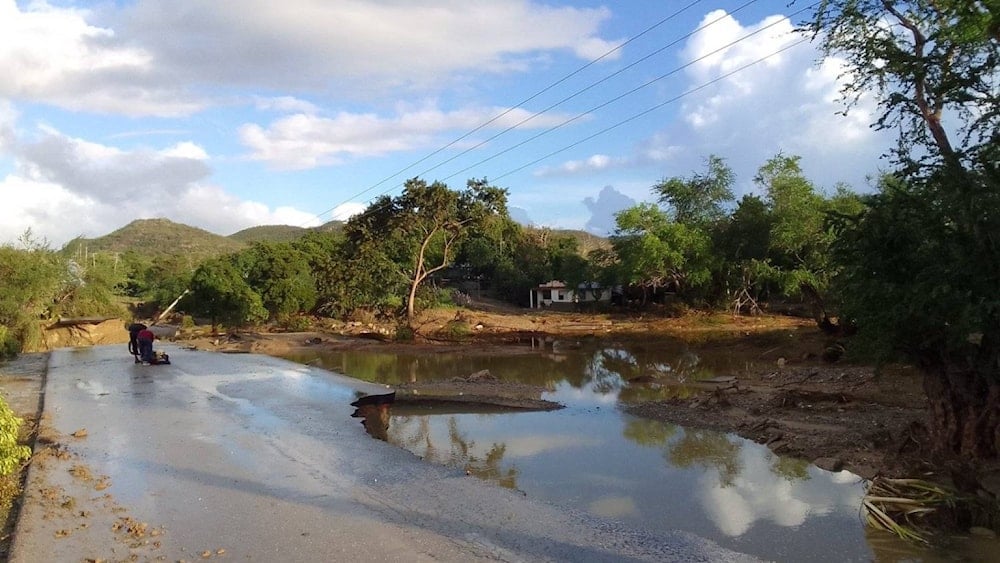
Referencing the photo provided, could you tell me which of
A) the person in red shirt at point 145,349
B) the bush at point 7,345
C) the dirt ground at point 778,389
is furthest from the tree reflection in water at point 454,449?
the bush at point 7,345

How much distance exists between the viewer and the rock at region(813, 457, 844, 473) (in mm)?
9828

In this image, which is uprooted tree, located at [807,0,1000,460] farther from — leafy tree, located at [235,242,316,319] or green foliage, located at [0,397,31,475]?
leafy tree, located at [235,242,316,319]

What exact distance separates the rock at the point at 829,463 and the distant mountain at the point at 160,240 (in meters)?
114

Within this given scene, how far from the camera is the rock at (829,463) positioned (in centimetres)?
983

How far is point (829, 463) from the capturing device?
1000 cm

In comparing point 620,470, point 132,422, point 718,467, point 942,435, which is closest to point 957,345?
point 942,435

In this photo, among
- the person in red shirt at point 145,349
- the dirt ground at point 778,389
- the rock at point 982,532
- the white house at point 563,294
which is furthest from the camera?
the white house at point 563,294

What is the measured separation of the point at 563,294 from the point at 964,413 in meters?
51.1

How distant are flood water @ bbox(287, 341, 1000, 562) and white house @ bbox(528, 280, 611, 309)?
121 feet

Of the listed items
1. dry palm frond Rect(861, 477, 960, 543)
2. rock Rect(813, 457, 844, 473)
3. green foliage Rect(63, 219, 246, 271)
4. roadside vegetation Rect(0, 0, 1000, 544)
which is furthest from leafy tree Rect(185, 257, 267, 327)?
green foliage Rect(63, 219, 246, 271)

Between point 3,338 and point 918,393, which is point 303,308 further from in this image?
point 918,393

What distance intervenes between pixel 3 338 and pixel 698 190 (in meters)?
39.6

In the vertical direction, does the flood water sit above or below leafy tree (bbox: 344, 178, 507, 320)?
below

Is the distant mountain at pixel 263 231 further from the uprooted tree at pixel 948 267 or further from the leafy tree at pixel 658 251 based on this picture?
the uprooted tree at pixel 948 267
